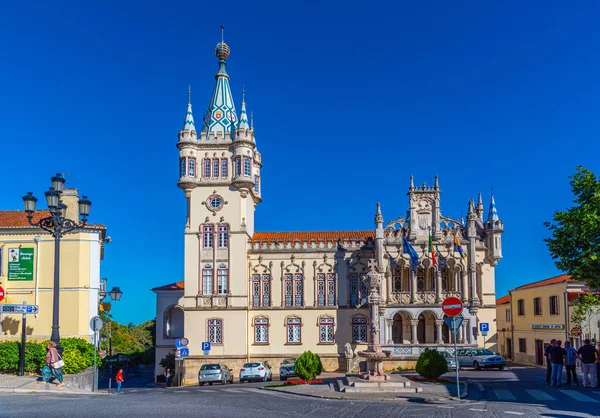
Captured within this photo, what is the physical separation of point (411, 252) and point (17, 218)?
85.2 feet

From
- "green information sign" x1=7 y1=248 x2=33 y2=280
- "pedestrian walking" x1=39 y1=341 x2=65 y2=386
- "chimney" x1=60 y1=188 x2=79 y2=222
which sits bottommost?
"pedestrian walking" x1=39 y1=341 x2=65 y2=386

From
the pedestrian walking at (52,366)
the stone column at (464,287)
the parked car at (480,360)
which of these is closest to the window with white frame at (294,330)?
the stone column at (464,287)

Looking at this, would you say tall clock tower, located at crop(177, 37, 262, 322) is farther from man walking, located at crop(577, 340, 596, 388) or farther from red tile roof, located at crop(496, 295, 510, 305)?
man walking, located at crop(577, 340, 596, 388)

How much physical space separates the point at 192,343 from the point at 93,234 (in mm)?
12823

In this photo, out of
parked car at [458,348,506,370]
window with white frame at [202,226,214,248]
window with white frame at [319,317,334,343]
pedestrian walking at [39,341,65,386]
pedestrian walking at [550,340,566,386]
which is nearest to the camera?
pedestrian walking at [39,341,65,386]

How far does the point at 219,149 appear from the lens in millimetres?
48531

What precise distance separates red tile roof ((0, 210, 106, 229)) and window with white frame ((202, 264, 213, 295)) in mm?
10264

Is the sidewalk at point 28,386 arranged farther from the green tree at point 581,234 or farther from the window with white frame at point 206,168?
the window with white frame at point 206,168

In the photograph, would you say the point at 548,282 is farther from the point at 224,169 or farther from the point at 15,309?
the point at 15,309

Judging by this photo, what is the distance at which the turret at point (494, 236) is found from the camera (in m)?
48.0

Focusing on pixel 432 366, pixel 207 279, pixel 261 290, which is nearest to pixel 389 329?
pixel 261 290

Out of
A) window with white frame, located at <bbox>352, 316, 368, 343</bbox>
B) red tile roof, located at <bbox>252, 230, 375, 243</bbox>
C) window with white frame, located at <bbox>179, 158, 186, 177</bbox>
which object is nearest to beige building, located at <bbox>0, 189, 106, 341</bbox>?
window with white frame, located at <bbox>179, 158, 186, 177</bbox>

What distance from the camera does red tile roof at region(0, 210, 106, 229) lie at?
38.3 meters

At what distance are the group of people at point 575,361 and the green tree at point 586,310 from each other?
3052 mm
